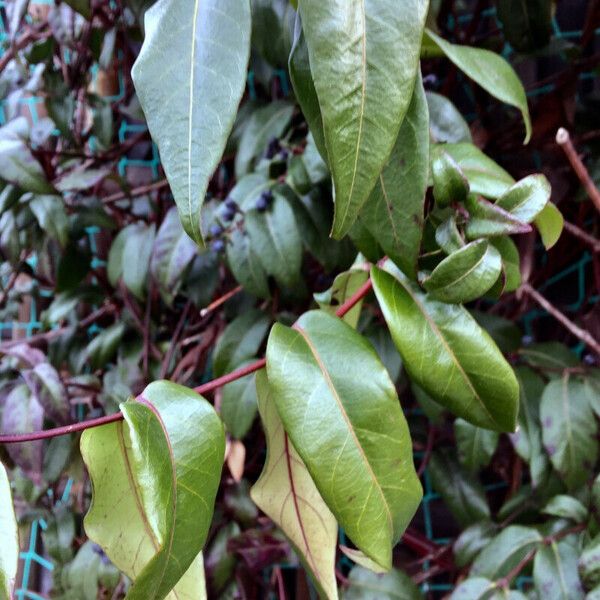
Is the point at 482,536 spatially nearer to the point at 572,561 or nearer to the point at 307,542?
the point at 572,561

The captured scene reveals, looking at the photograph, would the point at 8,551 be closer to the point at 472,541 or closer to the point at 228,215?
the point at 228,215

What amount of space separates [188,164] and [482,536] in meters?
0.67

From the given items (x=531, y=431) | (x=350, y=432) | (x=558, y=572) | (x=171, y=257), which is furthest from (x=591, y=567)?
(x=171, y=257)

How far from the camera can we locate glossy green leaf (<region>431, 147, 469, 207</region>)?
0.42 metres

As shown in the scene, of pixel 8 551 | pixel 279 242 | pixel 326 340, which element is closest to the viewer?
pixel 8 551

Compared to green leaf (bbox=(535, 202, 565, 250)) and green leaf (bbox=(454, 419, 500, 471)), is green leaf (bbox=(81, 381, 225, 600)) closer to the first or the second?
green leaf (bbox=(535, 202, 565, 250))

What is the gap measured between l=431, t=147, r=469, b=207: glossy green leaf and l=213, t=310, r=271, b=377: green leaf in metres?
0.47

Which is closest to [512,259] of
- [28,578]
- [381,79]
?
[381,79]

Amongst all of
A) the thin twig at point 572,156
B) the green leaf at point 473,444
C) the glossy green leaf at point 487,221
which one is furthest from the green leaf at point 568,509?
the glossy green leaf at point 487,221

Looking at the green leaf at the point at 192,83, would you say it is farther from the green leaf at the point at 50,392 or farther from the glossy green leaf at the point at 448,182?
the green leaf at the point at 50,392

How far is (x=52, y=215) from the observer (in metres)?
0.89

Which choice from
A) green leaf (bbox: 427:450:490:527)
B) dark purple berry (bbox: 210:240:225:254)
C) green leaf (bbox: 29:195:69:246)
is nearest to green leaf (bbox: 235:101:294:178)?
dark purple berry (bbox: 210:240:225:254)

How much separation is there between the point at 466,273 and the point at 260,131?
535 millimetres

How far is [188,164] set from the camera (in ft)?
1.05
